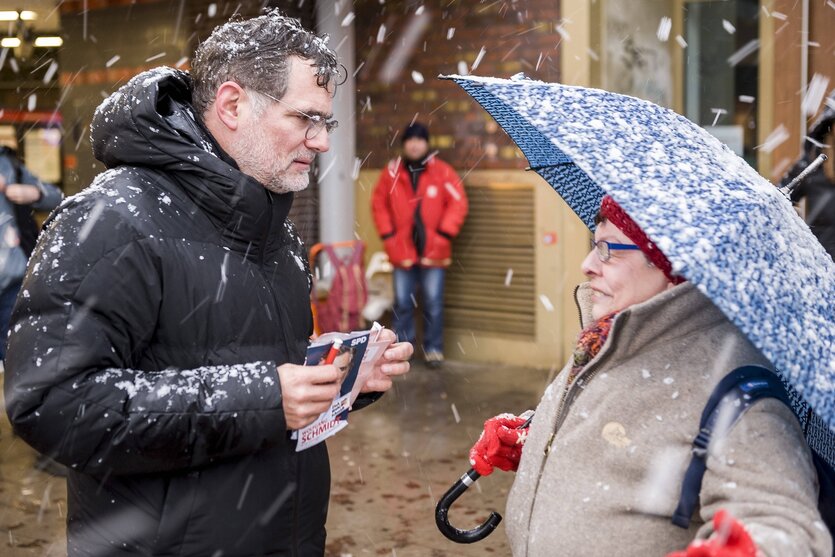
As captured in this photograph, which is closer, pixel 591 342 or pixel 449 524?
pixel 591 342

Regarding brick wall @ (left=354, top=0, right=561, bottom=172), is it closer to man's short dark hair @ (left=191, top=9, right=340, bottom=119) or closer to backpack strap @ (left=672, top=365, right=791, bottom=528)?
man's short dark hair @ (left=191, top=9, right=340, bottom=119)

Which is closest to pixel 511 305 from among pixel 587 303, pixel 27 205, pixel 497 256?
pixel 497 256

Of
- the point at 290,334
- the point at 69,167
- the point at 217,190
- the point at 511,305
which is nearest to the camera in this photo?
the point at 217,190

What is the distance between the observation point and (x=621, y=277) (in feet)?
7.73

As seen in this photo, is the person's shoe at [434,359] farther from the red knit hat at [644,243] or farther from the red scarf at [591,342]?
the red knit hat at [644,243]

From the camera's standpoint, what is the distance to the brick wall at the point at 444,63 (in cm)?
877

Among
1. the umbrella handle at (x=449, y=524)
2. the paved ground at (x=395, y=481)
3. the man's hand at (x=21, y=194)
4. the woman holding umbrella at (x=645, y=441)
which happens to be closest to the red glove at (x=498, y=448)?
the umbrella handle at (x=449, y=524)

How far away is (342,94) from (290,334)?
24.5ft

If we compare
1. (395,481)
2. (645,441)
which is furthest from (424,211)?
(645,441)

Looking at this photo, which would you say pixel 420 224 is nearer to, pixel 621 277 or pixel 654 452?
pixel 621 277

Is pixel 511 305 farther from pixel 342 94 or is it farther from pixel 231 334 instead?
pixel 231 334

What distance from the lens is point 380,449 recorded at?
22.1ft

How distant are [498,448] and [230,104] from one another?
47.8 inches

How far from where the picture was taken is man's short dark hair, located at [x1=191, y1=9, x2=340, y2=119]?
263 cm
